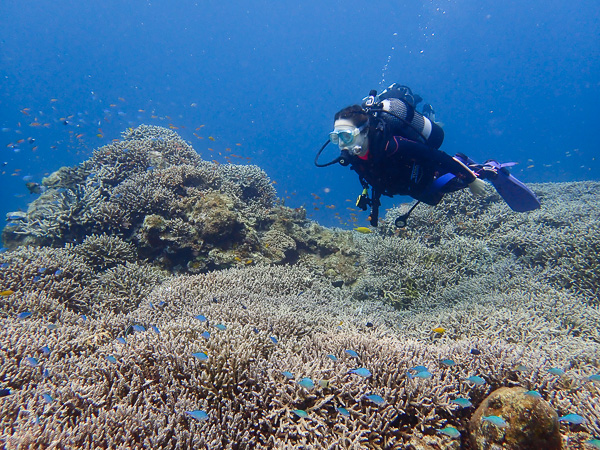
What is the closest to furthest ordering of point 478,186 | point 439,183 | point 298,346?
point 298,346 < point 439,183 < point 478,186

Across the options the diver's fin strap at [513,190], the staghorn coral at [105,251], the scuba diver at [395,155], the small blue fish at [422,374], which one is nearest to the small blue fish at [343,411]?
the small blue fish at [422,374]

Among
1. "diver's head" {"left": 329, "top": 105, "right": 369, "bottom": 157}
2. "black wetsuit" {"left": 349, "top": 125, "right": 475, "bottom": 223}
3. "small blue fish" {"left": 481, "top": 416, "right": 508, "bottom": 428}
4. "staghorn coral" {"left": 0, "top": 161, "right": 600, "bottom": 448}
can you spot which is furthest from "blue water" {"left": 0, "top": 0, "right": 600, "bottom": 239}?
"small blue fish" {"left": 481, "top": 416, "right": 508, "bottom": 428}

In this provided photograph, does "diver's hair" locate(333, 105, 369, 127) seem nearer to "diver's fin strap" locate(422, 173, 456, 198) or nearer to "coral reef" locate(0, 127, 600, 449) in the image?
"diver's fin strap" locate(422, 173, 456, 198)

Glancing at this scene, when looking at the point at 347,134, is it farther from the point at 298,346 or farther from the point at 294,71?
the point at 294,71

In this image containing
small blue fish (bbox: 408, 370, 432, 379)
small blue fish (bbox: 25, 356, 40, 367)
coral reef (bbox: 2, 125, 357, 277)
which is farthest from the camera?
coral reef (bbox: 2, 125, 357, 277)

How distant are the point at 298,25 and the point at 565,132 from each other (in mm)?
116217

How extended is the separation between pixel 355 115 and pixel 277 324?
3577 millimetres

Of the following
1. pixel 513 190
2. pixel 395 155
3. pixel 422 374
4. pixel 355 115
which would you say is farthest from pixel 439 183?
pixel 422 374

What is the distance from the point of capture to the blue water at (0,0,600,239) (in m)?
91.0

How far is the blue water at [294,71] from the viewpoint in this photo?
299 feet

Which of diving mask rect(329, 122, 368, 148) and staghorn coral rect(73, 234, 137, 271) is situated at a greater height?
diving mask rect(329, 122, 368, 148)

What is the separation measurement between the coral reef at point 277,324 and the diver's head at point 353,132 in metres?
2.83

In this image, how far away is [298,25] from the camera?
108 meters

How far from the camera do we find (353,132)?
456 centimetres
